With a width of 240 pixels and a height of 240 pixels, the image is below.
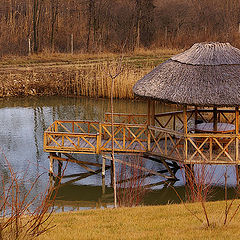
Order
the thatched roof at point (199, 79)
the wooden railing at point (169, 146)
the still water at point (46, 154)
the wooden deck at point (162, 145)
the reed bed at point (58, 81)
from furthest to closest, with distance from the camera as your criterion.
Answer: the reed bed at point (58, 81) < the still water at point (46, 154) < the wooden railing at point (169, 146) < the thatched roof at point (199, 79) < the wooden deck at point (162, 145)

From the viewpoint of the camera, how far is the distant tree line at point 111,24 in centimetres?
3866

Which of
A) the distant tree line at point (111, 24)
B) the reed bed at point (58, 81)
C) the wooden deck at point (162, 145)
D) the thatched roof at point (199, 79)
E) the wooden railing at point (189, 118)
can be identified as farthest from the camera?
the distant tree line at point (111, 24)

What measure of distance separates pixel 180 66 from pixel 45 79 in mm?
16135

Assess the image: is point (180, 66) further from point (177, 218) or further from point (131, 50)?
point (131, 50)

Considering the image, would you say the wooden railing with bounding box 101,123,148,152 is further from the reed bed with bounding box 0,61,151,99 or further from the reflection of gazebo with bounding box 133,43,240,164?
the reed bed with bounding box 0,61,151,99

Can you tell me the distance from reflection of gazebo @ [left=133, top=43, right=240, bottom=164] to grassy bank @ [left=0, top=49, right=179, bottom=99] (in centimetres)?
1113

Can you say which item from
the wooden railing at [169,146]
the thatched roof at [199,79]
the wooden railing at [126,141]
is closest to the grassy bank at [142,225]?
the wooden railing at [169,146]

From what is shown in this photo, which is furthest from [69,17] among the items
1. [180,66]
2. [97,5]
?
[180,66]

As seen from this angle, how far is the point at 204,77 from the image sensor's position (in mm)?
14547

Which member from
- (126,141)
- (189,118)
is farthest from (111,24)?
(126,141)

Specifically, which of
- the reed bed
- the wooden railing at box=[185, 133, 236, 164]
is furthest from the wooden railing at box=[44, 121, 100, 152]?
the reed bed

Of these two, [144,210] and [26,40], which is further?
[26,40]

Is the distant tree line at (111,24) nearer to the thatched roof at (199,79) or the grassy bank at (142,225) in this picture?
the thatched roof at (199,79)

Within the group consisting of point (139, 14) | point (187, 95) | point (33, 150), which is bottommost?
point (33, 150)
